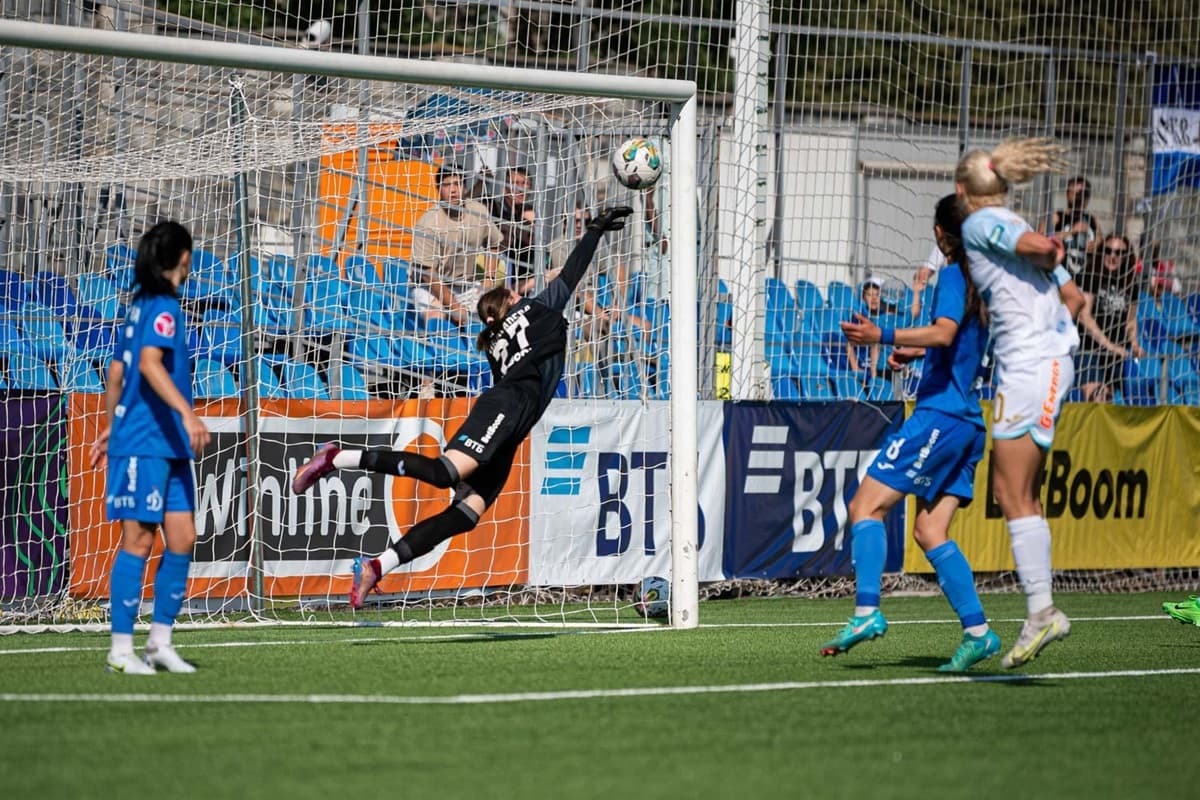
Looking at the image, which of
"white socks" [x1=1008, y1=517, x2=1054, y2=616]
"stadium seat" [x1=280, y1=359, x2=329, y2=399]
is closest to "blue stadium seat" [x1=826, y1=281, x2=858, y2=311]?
"stadium seat" [x1=280, y1=359, x2=329, y2=399]

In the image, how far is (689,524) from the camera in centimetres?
905

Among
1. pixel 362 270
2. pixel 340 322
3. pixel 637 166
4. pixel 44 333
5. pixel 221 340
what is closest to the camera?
pixel 637 166

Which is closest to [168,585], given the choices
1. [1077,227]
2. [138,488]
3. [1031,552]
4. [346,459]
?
[138,488]

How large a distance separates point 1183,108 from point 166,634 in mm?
12417

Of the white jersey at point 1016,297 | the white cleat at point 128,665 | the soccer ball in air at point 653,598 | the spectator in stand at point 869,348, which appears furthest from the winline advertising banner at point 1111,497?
the white cleat at point 128,665

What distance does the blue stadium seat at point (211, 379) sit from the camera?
10.5 metres

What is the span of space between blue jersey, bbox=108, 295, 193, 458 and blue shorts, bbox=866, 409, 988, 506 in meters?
3.07

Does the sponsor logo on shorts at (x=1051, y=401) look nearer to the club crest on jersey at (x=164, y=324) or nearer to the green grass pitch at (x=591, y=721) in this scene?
the green grass pitch at (x=591, y=721)

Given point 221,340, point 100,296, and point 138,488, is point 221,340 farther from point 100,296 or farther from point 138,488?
point 138,488

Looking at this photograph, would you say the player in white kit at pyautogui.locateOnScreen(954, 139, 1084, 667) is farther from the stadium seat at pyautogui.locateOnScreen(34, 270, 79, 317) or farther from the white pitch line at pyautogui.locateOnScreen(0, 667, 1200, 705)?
the stadium seat at pyautogui.locateOnScreen(34, 270, 79, 317)

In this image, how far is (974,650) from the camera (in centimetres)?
694

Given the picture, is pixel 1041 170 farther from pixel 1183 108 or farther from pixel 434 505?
pixel 1183 108

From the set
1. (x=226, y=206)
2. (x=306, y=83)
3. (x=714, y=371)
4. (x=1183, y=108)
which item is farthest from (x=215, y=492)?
(x=1183, y=108)

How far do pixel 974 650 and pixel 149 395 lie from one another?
12.3 feet
